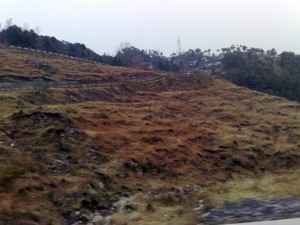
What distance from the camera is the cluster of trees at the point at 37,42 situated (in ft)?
205

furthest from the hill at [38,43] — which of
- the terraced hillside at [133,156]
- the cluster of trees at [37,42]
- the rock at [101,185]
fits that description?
the rock at [101,185]

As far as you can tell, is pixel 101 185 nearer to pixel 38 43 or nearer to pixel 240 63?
pixel 38 43

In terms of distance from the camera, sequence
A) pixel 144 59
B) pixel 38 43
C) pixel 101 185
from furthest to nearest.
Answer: pixel 144 59, pixel 38 43, pixel 101 185

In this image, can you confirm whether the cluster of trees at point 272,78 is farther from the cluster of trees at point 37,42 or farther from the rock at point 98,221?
the rock at point 98,221

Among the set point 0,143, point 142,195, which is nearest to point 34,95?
point 0,143

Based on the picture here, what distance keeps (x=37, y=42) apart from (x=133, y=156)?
53.2 meters

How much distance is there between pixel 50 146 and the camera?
629 inches

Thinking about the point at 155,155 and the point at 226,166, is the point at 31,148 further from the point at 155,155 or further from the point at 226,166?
the point at 226,166

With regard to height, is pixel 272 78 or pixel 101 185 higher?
pixel 272 78

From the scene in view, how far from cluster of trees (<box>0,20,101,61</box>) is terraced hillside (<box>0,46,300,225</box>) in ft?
89.7

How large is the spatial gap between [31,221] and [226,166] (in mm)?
11827

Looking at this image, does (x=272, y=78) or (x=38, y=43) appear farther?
(x=38, y=43)

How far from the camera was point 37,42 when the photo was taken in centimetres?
6519

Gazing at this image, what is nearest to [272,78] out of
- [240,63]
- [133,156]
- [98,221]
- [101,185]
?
[240,63]
